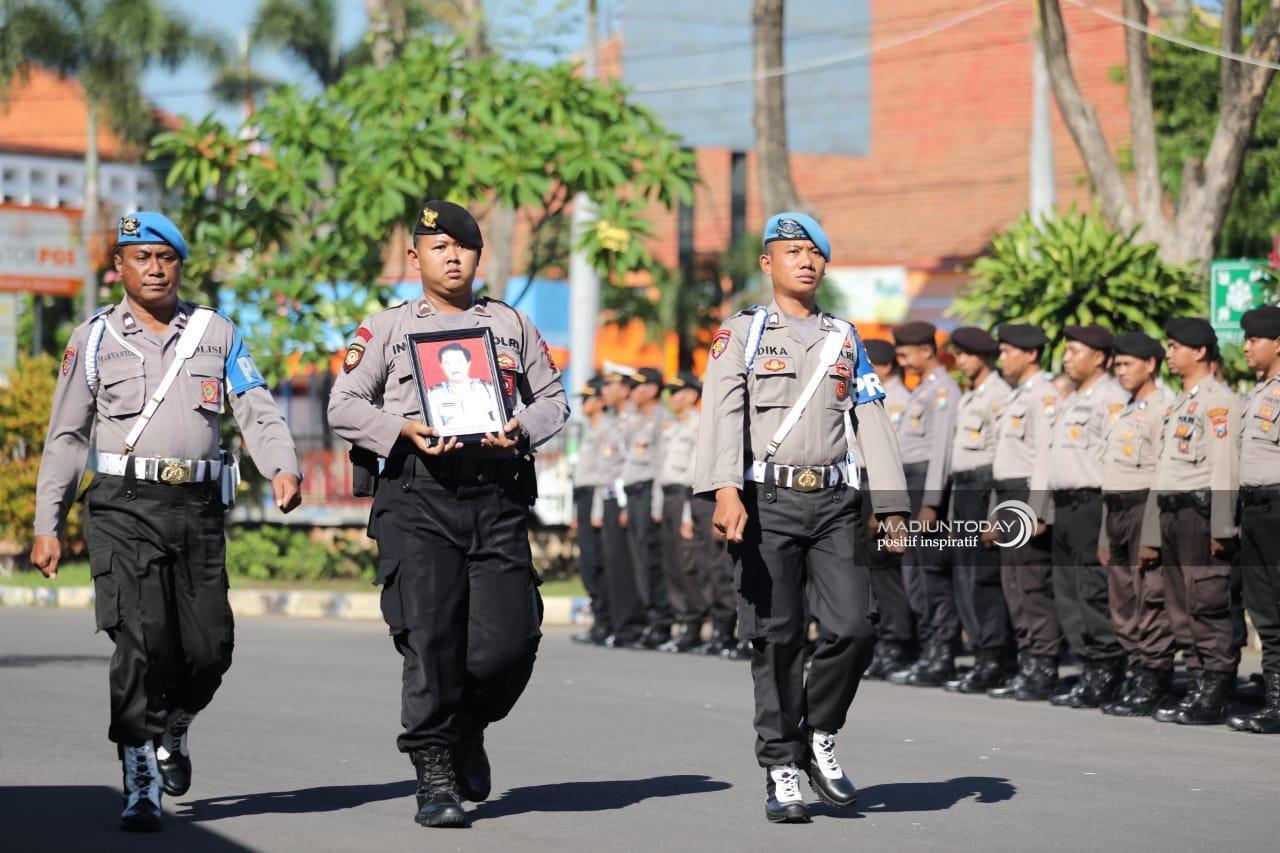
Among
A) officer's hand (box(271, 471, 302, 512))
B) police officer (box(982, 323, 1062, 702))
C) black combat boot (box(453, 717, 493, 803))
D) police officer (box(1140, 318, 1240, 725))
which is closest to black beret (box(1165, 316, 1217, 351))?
police officer (box(1140, 318, 1240, 725))

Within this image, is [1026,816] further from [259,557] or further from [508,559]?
[259,557]

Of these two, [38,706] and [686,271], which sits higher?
[686,271]

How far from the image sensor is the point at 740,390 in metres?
7.66

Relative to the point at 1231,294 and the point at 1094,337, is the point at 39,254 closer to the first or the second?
the point at 1231,294

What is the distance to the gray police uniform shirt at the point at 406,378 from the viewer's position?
726cm

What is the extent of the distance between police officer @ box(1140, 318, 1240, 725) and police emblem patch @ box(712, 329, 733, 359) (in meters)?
4.11

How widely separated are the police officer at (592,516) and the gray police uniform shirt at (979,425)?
430 centimetres

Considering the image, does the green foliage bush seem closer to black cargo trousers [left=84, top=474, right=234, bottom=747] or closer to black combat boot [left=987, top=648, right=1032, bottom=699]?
black combat boot [left=987, top=648, right=1032, bottom=699]

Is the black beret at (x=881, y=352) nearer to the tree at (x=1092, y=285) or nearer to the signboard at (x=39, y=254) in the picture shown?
the tree at (x=1092, y=285)

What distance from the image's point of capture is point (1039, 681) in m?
12.4

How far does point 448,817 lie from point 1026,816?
7.18 ft

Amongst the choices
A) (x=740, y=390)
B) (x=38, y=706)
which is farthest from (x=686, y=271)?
(x=740, y=390)

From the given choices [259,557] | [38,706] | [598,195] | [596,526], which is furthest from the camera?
[259,557]

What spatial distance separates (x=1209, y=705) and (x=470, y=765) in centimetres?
516
